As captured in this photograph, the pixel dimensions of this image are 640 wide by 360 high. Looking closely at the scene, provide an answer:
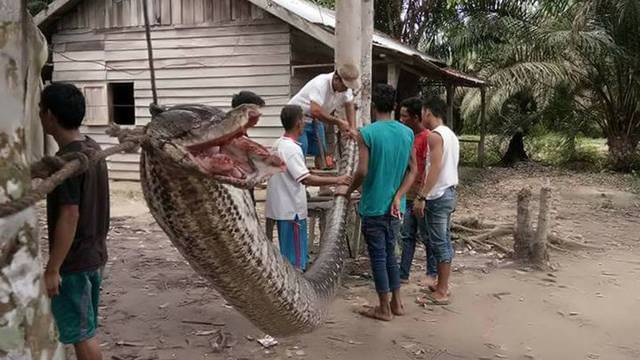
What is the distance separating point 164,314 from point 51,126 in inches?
108

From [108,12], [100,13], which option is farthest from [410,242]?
[100,13]

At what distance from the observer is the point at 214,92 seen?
12047 millimetres

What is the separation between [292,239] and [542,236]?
337 centimetres

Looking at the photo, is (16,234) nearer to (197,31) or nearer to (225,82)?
(225,82)

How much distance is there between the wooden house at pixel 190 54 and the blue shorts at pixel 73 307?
8.03m

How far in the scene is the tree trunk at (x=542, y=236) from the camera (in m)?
6.62

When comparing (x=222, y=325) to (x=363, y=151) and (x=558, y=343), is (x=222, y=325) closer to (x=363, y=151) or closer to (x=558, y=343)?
(x=363, y=151)

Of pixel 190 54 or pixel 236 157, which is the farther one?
pixel 190 54

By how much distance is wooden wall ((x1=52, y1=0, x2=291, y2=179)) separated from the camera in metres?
11.5

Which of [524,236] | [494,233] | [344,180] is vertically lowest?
[494,233]

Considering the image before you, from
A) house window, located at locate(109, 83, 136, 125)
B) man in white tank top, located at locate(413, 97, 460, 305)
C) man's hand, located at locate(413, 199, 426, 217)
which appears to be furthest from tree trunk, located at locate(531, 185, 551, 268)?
house window, located at locate(109, 83, 136, 125)

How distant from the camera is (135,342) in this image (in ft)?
14.4

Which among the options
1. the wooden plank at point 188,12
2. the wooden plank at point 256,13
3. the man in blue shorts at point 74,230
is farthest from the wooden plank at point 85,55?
the man in blue shorts at point 74,230

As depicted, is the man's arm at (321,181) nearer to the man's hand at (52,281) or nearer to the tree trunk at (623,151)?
the man's hand at (52,281)
